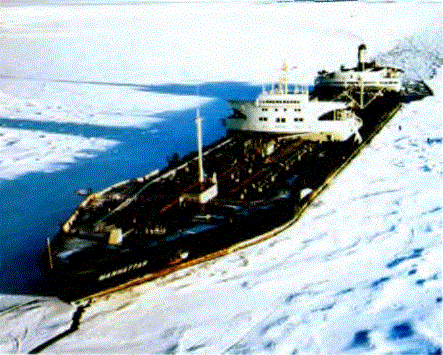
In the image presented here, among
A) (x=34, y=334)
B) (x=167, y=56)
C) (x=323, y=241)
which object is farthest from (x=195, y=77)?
(x=34, y=334)

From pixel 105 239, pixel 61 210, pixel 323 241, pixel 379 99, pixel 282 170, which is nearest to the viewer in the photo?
pixel 105 239

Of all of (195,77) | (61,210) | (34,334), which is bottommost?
(34,334)

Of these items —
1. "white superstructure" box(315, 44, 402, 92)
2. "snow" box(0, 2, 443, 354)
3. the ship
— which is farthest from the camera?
"white superstructure" box(315, 44, 402, 92)

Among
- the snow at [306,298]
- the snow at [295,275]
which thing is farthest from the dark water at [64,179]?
the snow at [306,298]

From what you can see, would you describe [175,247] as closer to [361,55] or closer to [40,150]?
[40,150]

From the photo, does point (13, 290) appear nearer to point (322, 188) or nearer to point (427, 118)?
point (322, 188)

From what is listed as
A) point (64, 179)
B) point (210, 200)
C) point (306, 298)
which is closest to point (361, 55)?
point (64, 179)

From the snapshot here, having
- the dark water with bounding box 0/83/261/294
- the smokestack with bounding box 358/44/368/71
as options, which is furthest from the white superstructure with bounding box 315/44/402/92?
the dark water with bounding box 0/83/261/294

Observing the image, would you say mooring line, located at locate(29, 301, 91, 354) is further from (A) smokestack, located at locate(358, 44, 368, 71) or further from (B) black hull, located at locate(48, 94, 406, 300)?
(A) smokestack, located at locate(358, 44, 368, 71)
